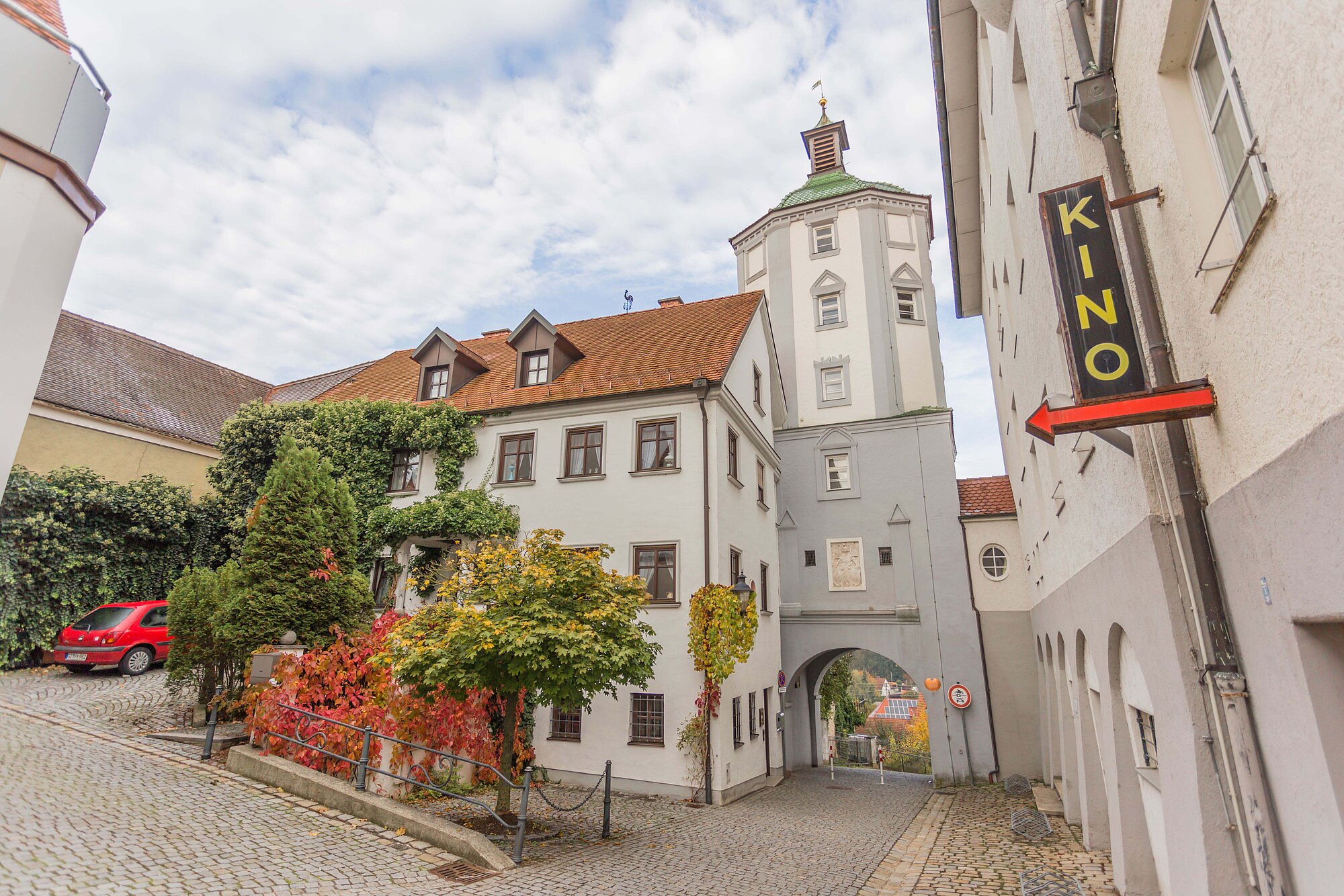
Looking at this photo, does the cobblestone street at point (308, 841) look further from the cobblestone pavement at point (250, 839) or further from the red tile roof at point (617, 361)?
the red tile roof at point (617, 361)

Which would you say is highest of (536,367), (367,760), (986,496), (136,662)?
(536,367)

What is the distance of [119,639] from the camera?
1650 cm

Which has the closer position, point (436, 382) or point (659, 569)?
point (659, 569)

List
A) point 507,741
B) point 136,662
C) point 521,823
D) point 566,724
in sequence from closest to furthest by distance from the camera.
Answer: point 521,823
point 507,741
point 566,724
point 136,662

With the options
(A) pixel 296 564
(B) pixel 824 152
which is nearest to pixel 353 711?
(A) pixel 296 564

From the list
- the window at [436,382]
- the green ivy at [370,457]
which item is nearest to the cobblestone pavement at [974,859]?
the green ivy at [370,457]

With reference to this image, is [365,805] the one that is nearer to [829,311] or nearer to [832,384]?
[832,384]

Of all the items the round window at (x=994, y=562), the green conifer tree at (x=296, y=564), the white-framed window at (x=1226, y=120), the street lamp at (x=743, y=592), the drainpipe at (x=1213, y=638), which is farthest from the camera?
the round window at (x=994, y=562)

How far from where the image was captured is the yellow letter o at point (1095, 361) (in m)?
4.35

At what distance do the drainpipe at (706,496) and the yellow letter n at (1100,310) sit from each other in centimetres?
1109

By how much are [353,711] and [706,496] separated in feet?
26.9

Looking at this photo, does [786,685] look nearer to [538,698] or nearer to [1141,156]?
[538,698]

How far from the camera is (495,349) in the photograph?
914 inches

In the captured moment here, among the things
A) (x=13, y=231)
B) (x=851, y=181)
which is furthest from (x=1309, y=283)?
(x=851, y=181)
